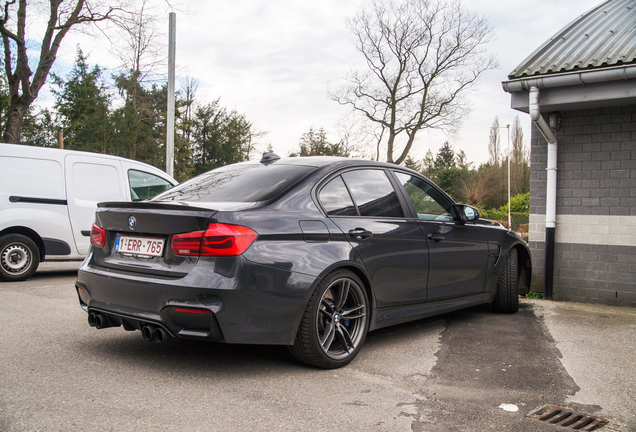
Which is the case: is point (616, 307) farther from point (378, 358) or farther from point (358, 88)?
point (358, 88)

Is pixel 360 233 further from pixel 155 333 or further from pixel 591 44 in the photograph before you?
pixel 591 44

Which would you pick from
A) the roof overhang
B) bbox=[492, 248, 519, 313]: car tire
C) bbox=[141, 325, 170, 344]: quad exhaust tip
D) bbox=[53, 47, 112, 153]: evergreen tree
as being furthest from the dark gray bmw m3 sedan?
bbox=[53, 47, 112, 153]: evergreen tree

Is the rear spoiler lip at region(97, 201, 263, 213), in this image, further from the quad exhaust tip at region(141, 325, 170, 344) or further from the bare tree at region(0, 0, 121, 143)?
the bare tree at region(0, 0, 121, 143)

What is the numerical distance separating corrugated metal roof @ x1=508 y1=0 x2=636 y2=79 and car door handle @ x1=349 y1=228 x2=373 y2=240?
414cm

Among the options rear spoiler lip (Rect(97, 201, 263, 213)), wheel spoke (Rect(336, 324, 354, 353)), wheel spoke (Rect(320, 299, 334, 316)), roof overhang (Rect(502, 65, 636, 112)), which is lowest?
wheel spoke (Rect(336, 324, 354, 353))

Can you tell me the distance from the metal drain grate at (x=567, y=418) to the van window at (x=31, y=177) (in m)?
7.17

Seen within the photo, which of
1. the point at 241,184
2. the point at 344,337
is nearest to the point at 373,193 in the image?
the point at 241,184

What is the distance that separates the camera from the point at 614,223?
276 inches

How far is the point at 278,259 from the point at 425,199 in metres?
2.06

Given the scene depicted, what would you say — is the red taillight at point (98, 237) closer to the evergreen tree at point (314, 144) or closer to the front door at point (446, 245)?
the front door at point (446, 245)

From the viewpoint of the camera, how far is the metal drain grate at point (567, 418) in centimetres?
289

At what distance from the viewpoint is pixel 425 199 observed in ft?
16.3

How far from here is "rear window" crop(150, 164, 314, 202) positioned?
12.3 feet

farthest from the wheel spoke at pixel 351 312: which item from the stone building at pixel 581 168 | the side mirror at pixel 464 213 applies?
the stone building at pixel 581 168
